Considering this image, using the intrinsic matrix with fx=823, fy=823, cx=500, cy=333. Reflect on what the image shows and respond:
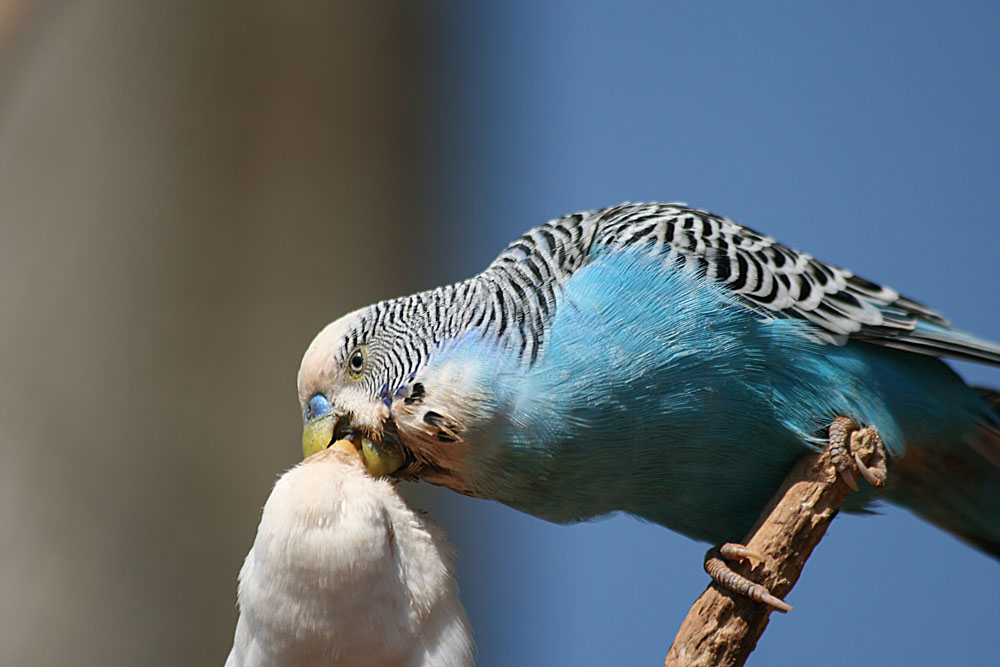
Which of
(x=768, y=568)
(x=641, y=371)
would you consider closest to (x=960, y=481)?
(x=768, y=568)

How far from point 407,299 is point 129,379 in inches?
86.3

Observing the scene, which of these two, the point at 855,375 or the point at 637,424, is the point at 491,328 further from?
the point at 855,375

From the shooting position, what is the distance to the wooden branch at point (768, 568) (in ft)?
5.49

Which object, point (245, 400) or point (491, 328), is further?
point (245, 400)

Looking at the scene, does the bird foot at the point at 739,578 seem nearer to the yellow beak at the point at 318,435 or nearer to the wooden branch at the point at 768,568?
the wooden branch at the point at 768,568

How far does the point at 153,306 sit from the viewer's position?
3.86 m

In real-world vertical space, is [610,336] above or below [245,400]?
above

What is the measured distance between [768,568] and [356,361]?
3.53 feet

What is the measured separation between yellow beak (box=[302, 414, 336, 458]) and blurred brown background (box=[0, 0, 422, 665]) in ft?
6.61

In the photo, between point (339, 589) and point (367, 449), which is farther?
point (367, 449)

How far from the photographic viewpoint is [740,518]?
2176 mm

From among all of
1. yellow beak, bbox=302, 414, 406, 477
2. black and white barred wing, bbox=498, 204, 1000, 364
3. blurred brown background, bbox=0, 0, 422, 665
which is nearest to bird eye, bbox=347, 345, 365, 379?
yellow beak, bbox=302, 414, 406, 477

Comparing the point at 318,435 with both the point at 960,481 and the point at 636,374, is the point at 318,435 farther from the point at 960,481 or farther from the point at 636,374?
the point at 960,481

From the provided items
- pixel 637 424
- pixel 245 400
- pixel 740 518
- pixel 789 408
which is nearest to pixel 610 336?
pixel 637 424
